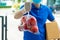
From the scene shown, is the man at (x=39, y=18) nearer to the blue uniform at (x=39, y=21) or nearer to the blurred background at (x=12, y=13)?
the blue uniform at (x=39, y=21)

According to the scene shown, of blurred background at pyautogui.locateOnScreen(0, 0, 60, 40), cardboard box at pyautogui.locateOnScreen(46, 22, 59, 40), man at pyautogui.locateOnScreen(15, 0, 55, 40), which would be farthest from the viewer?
blurred background at pyautogui.locateOnScreen(0, 0, 60, 40)

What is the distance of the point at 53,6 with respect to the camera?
288cm

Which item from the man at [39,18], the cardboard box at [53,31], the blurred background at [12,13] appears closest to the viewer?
the man at [39,18]

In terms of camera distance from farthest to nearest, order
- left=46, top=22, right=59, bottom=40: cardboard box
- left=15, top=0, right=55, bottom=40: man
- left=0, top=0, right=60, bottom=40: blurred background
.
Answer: left=0, top=0, right=60, bottom=40: blurred background → left=46, top=22, right=59, bottom=40: cardboard box → left=15, top=0, right=55, bottom=40: man

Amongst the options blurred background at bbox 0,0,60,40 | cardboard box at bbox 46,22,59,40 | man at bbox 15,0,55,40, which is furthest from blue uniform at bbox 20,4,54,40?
blurred background at bbox 0,0,60,40

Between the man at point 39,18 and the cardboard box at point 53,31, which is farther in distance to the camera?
the cardboard box at point 53,31

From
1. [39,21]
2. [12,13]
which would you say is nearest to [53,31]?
[39,21]

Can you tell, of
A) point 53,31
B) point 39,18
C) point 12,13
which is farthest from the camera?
point 12,13

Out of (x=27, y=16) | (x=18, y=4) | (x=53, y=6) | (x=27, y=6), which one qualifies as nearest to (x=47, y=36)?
(x=27, y=16)

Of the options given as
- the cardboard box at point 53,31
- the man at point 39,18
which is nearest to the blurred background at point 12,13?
the cardboard box at point 53,31

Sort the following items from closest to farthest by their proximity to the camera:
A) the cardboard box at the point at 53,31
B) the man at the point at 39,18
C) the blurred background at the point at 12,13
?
the man at the point at 39,18
the cardboard box at the point at 53,31
the blurred background at the point at 12,13

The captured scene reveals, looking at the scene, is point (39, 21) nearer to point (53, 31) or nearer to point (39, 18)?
point (39, 18)

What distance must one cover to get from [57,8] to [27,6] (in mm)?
1801

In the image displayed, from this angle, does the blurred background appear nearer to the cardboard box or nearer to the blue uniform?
the cardboard box
